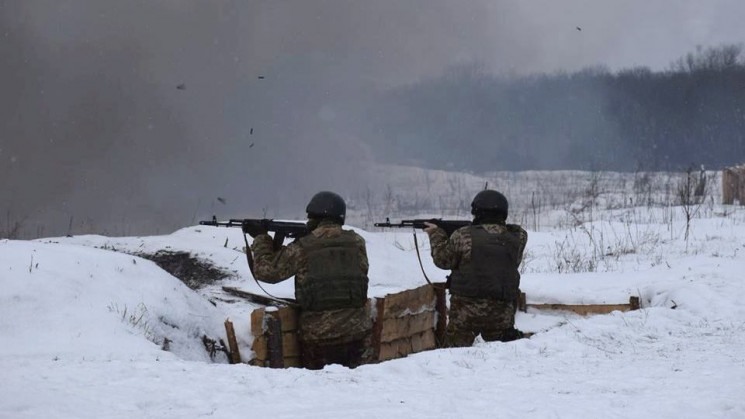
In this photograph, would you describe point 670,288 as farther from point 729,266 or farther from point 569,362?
point 569,362

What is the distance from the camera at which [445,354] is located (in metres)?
4.40

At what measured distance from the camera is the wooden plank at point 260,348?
5336 millimetres

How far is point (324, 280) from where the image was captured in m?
5.54

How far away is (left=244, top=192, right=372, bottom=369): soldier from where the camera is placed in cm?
555

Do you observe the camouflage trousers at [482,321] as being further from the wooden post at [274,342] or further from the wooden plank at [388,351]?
the wooden post at [274,342]

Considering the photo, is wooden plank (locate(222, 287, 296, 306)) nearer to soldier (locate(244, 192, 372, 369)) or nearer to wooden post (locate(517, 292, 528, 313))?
Answer: soldier (locate(244, 192, 372, 369))

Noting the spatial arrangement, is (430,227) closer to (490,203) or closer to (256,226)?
(490,203)

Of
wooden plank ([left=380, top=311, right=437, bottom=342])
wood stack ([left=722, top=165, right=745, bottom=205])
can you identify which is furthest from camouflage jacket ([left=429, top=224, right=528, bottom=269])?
wood stack ([left=722, top=165, right=745, bottom=205])

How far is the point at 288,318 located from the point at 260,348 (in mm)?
447

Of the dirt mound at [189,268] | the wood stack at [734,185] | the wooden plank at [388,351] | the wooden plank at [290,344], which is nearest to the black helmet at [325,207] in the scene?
the wooden plank at [290,344]

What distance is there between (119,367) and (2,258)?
2359 mm

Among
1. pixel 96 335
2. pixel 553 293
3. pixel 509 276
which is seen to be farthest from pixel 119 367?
pixel 553 293

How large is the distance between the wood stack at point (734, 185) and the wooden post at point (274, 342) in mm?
18676

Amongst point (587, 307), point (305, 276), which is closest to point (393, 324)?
A: point (305, 276)
